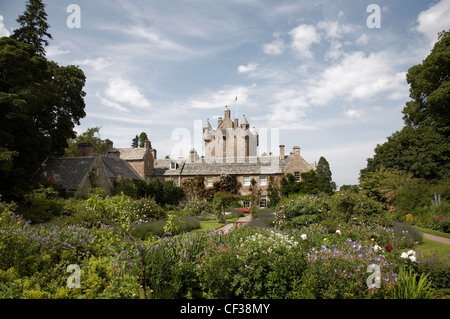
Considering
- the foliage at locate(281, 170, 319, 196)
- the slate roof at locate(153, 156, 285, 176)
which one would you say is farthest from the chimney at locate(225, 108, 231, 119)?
the foliage at locate(281, 170, 319, 196)

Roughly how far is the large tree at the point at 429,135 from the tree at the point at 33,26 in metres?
32.6

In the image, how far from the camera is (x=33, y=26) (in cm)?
2262

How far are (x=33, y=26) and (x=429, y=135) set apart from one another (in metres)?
35.4

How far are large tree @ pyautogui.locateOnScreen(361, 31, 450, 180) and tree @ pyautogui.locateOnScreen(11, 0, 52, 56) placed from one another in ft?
107

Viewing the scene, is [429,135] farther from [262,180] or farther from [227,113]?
[227,113]

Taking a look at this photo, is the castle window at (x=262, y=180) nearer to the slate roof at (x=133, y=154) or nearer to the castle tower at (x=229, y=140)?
the castle tower at (x=229, y=140)

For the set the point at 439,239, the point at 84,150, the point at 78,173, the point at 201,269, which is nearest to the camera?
the point at 201,269

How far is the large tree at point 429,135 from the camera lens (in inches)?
908

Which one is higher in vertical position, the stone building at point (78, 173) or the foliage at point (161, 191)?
the stone building at point (78, 173)

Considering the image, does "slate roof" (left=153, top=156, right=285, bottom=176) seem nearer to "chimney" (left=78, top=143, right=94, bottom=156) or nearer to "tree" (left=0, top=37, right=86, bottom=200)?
"chimney" (left=78, top=143, right=94, bottom=156)

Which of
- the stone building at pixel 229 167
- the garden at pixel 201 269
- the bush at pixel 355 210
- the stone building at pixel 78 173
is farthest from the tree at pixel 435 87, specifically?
the stone building at pixel 78 173

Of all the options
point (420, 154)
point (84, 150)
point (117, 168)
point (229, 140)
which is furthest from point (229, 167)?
point (420, 154)

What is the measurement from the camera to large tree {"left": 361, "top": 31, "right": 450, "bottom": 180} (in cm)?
2306
